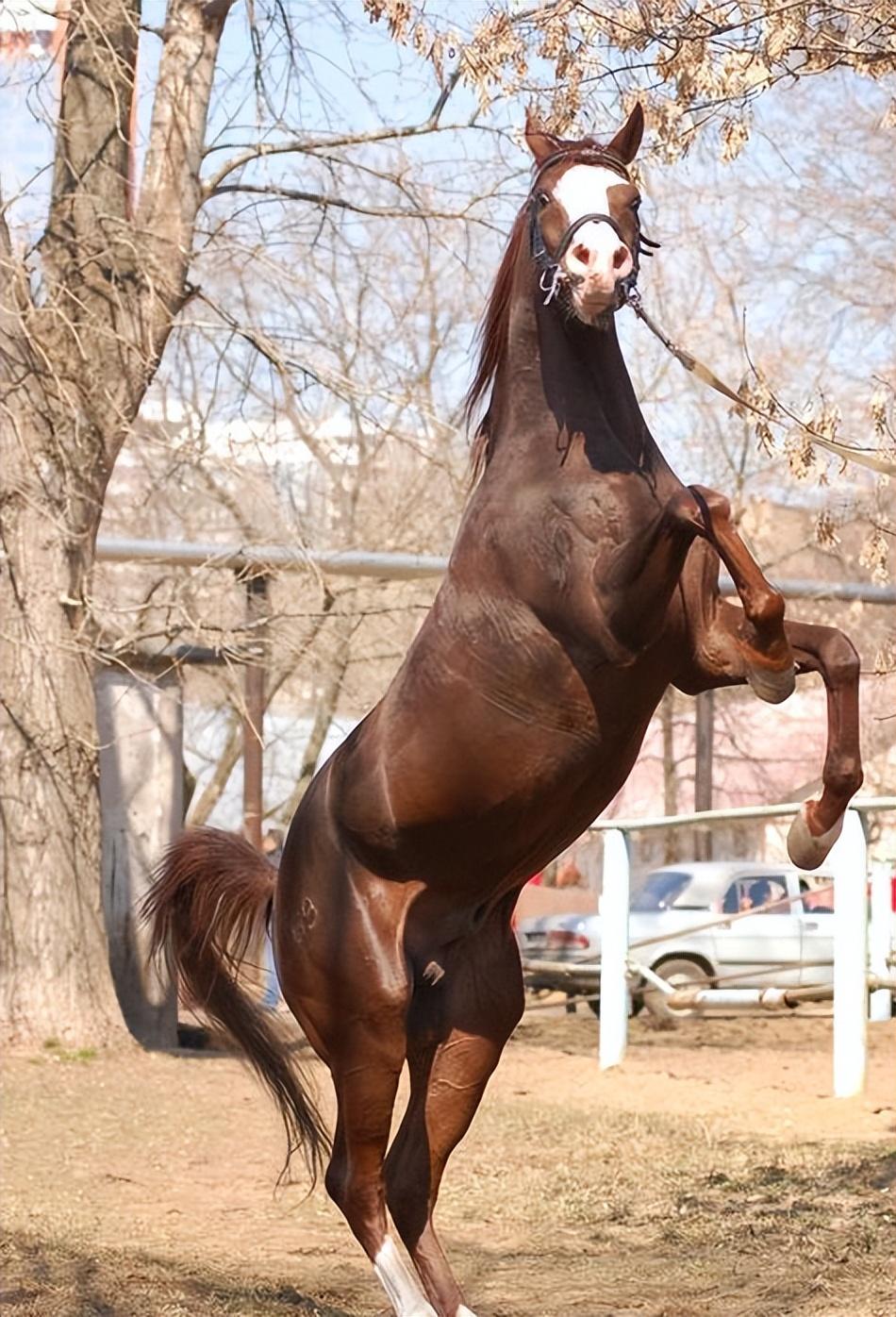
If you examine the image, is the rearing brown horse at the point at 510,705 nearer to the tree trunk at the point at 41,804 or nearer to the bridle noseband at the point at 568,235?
the bridle noseband at the point at 568,235

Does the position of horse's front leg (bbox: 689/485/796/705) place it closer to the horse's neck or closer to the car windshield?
the horse's neck

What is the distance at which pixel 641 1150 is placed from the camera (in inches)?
330

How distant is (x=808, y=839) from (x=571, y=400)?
40.7 inches

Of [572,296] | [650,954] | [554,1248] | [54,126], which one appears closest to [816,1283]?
[554,1248]

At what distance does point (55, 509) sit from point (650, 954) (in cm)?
693

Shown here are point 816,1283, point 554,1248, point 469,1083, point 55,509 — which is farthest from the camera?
point 55,509

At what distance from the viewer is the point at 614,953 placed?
1122cm

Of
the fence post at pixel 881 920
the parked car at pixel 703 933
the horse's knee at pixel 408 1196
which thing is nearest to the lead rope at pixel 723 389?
the horse's knee at pixel 408 1196

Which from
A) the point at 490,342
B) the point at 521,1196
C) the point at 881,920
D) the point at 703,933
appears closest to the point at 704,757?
the point at 703,933

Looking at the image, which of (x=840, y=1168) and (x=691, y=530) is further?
(x=840, y=1168)

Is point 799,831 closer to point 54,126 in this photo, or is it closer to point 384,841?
point 384,841

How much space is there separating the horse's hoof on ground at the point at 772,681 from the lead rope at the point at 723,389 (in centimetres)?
80

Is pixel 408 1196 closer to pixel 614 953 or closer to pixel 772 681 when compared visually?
pixel 772 681

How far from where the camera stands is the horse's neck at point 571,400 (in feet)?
12.5
